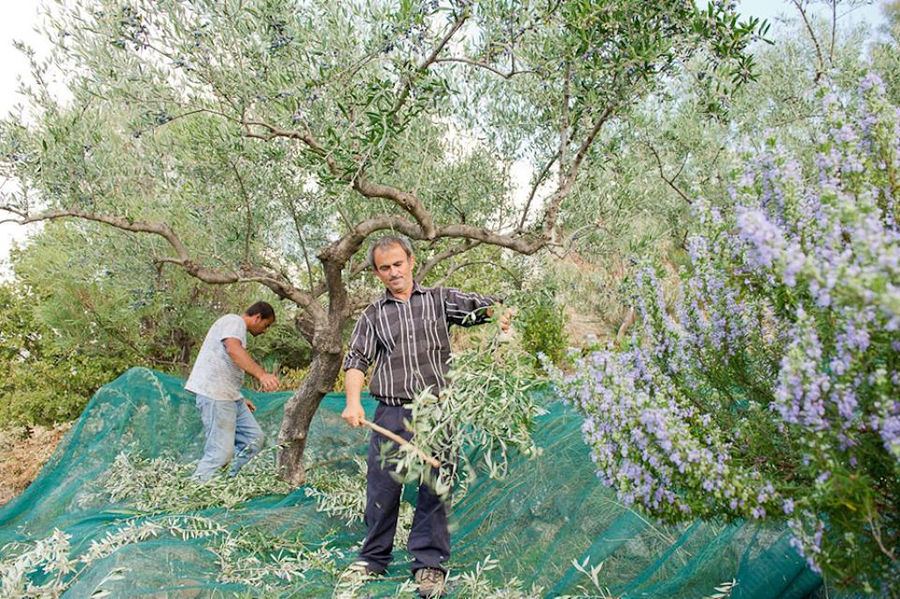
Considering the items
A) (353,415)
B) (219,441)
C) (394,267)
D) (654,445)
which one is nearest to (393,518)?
(353,415)

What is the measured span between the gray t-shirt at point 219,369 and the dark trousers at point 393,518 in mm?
2684

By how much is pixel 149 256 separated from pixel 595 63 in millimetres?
4735

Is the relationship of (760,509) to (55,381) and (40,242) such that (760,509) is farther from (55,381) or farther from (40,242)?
(55,381)

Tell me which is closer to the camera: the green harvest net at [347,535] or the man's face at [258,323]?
A: the green harvest net at [347,535]

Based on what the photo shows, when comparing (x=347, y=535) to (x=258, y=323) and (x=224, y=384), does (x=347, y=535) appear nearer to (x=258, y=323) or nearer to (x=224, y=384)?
(x=224, y=384)

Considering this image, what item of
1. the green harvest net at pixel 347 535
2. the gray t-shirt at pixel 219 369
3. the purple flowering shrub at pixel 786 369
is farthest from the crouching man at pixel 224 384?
the purple flowering shrub at pixel 786 369

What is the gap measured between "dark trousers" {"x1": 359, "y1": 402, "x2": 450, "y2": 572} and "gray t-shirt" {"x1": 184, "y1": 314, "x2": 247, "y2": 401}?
8.81ft

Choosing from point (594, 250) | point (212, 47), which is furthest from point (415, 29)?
point (594, 250)

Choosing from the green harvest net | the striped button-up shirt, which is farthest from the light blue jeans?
the striped button-up shirt

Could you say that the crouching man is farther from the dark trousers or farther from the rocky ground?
the rocky ground

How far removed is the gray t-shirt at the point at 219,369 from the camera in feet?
21.4

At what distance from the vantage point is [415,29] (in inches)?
167

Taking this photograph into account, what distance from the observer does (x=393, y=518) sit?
439 cm

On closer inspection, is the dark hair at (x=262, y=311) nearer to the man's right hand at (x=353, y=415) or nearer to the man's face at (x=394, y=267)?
the man's face at (x=394, y=267)
